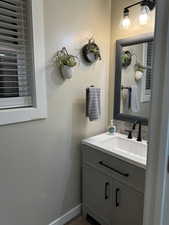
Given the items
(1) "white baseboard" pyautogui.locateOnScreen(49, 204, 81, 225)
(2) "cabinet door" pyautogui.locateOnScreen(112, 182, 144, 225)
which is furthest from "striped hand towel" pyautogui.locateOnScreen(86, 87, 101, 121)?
(1) "white baseboard" pyautogui.locateOnScreen(49, 204, 81, 225)

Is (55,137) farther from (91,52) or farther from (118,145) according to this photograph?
(91,52)

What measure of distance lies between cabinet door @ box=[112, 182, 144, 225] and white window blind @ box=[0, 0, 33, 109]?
1.08m

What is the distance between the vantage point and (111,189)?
1498 millimetres

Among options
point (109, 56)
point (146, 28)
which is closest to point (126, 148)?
point (109, 56)

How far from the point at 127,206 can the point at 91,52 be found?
1473 millimetres

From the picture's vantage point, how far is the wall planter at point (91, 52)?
167cm

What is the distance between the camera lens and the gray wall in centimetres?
133

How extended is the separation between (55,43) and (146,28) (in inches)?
35.5

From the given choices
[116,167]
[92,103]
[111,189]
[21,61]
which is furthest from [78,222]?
[21,61]

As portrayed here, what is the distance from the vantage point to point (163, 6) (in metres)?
0.65

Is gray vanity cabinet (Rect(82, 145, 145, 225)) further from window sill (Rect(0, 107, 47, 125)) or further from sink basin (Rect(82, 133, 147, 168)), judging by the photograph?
window sill (Rect(0, 107, 47, 125))

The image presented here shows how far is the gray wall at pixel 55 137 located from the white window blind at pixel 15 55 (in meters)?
0.16

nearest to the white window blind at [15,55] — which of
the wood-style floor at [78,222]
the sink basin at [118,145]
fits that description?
the sink basin at [118,145]

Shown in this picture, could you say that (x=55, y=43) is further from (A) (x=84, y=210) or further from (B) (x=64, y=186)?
(A) (x=84, y=210)
